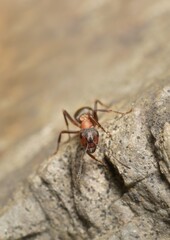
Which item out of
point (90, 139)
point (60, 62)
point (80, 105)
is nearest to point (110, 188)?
point (90, 139)

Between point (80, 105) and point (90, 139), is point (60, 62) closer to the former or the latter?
point (80, 105)

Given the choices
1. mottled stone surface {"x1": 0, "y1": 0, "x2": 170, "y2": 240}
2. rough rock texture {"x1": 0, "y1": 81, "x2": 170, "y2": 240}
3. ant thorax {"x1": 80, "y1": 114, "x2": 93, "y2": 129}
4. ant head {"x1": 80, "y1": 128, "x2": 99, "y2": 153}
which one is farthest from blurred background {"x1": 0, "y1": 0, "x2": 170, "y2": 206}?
ant head {"x1": 80, "y1": 128, "x2": 99, "y2": 153}

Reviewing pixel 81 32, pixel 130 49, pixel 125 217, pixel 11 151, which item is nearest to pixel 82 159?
pixel 125 217

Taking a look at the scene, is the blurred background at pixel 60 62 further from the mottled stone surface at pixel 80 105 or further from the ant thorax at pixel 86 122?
the ant thorax at pixel 86 122

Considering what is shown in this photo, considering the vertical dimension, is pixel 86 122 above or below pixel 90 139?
above

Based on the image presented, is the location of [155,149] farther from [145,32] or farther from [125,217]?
[145,32]

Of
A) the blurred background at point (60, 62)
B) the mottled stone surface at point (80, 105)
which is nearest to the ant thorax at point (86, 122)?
the mottled stone surface at point (80, 105)
